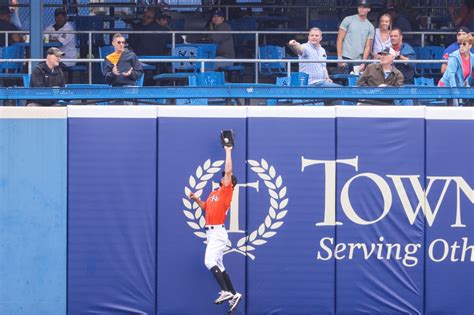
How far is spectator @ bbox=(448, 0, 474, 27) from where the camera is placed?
83.3 ft

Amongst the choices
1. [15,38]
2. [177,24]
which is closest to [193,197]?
[15,38]

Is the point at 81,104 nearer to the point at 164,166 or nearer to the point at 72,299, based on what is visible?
the point at 164,166

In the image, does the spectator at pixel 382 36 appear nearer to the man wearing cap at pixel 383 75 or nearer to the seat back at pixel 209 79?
the man wearing cap at pixel 383 75

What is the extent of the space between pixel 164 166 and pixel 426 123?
11.4ft

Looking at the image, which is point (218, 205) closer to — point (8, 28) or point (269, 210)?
point (269, 210)

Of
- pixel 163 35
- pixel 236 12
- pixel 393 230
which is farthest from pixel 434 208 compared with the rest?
pixel 236 12

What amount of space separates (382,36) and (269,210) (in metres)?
4.36

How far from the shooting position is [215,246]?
17.5 m

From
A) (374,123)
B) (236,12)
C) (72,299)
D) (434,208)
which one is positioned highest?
(236,12)

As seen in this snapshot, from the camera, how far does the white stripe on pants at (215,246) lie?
17.5 meters

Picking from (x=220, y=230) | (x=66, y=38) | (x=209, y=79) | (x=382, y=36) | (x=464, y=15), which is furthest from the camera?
(x=464, y=15)

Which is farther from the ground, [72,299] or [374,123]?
[374,123]

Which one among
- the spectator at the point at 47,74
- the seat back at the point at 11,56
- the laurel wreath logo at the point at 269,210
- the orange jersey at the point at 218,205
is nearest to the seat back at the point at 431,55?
the laurel wreath logo at the point at 269,210

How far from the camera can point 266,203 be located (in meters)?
18.0
